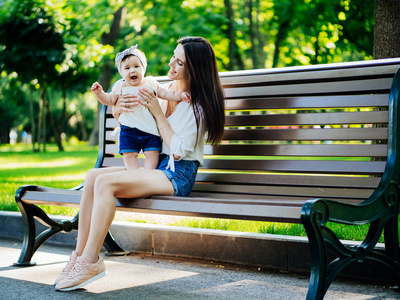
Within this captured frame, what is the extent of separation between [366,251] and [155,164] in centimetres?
151

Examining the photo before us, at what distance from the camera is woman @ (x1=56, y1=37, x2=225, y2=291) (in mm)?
3262

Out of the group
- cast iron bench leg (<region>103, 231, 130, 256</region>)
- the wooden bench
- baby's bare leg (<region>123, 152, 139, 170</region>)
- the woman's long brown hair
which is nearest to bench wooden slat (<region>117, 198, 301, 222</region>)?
the wooden bench

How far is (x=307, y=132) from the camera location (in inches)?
147

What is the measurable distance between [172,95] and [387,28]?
2.75 m

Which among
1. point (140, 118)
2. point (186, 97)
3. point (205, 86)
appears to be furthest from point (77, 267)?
point (205, 86)

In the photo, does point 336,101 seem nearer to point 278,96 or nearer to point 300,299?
point 278,96

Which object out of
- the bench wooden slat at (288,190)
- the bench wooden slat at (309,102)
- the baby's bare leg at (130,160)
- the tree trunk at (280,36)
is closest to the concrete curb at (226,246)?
the bench wooden slat at (288,190)

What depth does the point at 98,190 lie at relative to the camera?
129 inches

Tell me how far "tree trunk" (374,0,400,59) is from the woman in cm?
245

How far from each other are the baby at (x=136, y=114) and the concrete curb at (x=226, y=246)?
2.48ft

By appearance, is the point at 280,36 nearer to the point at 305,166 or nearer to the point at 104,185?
the point at 305,166

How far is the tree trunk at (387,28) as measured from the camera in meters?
5.48

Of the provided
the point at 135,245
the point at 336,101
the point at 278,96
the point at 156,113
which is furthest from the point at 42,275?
the point at 336,101

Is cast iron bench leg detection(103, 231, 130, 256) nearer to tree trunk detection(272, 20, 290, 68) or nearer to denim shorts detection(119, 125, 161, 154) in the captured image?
denim shorts detection(119, 125, 161, 154)
